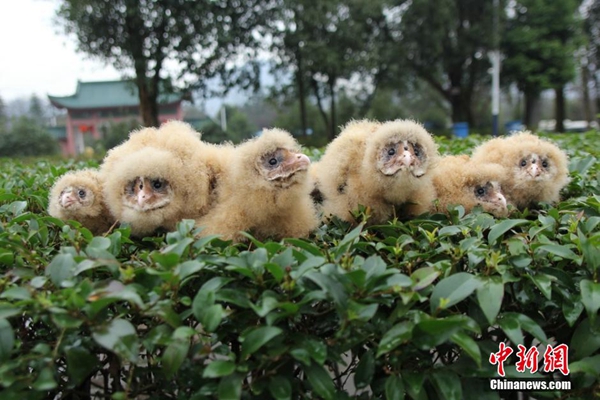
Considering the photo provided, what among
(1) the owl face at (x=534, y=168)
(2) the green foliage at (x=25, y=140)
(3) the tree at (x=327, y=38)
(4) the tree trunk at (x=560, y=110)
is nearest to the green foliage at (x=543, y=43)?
(4) the tree trunk at (x=560, y=110)

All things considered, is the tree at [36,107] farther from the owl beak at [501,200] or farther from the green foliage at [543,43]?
the owl beak at [501,200]

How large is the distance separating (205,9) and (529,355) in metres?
13.9

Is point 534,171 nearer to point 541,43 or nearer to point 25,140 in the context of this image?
point 541,43

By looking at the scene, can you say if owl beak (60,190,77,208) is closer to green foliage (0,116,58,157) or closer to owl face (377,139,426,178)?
owl face (377,139,426,178)

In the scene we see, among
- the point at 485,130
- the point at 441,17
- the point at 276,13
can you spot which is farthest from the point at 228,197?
the point at 485,130

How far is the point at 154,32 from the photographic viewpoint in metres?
13.4

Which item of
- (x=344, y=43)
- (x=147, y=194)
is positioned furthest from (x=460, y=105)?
(x=147, y=194)

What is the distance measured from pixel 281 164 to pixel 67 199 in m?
0.73

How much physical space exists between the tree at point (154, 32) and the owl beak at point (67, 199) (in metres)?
12.0

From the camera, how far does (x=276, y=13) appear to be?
49.2 ft

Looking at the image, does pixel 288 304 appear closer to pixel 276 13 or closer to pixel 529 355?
pixel 529 355

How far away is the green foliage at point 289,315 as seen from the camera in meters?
1.00

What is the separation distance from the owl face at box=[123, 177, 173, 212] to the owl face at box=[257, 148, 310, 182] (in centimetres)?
33

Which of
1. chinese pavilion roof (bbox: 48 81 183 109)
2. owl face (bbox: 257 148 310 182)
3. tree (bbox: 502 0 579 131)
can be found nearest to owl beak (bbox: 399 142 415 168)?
owl face (bbox: 257 148 310 182)
